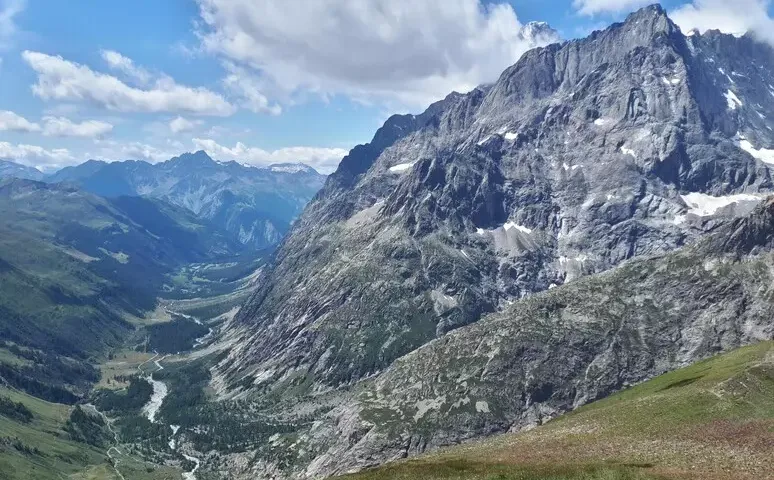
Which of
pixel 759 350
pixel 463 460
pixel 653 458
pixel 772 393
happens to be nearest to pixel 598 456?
pixel 653 458

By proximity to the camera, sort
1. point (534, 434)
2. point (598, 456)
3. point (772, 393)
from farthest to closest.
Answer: point (534, 434) → point (772, 393) → point (598, 456)

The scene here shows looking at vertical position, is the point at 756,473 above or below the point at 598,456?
above

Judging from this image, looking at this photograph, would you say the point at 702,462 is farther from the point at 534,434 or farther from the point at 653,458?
the point at 534,434

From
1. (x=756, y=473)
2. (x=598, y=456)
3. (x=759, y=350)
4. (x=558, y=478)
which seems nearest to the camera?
(x=756, y=473)

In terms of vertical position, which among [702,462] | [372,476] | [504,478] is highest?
[702,462]

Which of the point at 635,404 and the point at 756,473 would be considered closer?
the point at 756,473

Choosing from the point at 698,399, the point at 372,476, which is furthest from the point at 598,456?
the point at 698,399

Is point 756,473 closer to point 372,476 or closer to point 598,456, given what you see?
point 598,456
